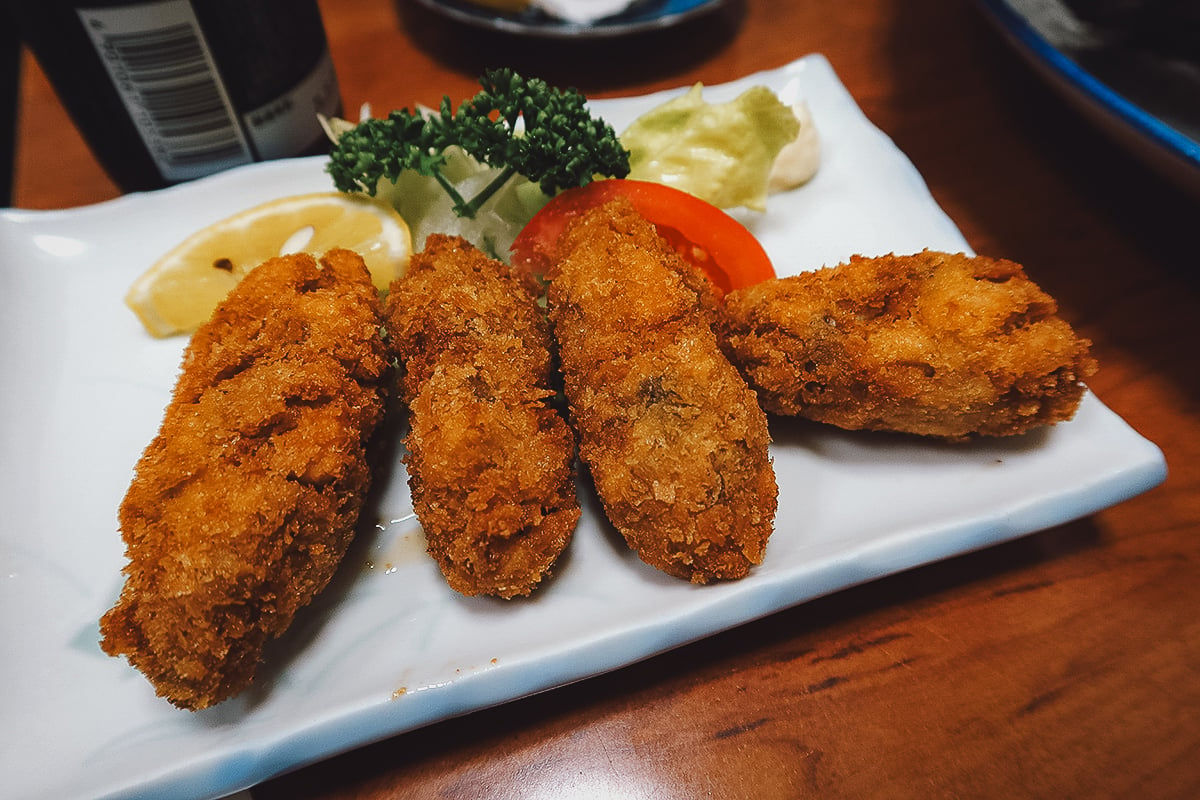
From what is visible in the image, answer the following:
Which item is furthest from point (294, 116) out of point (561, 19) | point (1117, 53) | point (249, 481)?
point (1117, 53)

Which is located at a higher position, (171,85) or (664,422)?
(171,85)

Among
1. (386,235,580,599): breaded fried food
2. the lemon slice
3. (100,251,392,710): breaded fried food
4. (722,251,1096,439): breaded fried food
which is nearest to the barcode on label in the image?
the lemon slice

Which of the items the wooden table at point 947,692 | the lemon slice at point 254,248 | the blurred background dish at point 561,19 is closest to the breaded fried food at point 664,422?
the wooden table at point 947,692

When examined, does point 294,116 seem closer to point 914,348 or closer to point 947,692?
point 914,348

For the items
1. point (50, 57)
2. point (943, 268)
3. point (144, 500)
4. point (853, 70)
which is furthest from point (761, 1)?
point (144, 500)

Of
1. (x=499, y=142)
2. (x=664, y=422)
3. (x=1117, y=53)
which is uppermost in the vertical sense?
(x=499, y=142)

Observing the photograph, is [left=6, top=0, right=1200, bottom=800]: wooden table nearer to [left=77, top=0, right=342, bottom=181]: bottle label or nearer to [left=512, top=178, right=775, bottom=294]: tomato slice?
[left=512, top=178, right=775, bottom=294]: tomato slice
